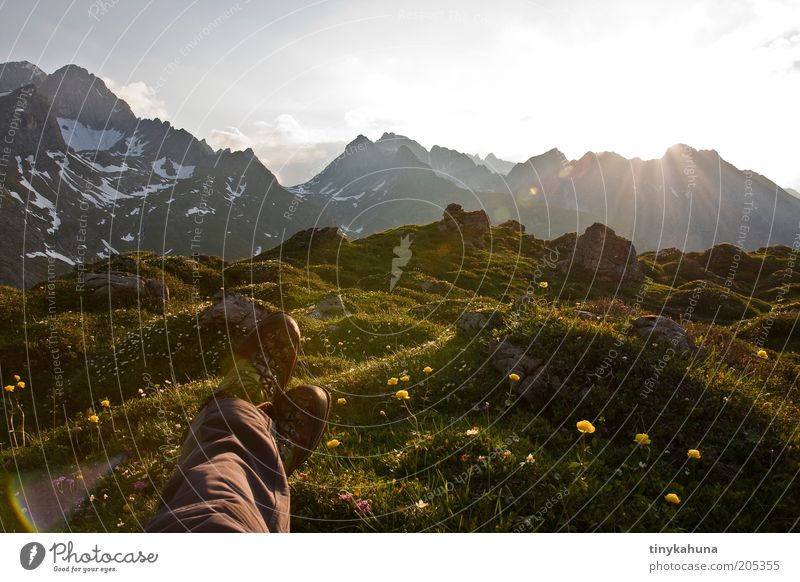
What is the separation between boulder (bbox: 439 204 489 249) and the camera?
2458 inches

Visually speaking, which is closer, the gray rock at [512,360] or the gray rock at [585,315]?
the gray rock at [512,360]

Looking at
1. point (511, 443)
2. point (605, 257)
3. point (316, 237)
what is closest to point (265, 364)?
point (511, 443)

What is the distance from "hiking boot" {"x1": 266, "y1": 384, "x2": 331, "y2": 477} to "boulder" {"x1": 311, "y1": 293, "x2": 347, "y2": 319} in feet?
36.7

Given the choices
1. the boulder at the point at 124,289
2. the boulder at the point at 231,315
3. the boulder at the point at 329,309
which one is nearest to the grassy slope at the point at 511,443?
the boulder at the point at 231,315

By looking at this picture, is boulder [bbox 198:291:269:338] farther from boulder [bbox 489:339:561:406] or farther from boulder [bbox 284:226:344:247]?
boulder [bbox 284:226:344:247]

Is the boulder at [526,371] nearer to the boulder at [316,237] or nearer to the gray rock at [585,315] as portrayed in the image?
the gray rock at [585,315]

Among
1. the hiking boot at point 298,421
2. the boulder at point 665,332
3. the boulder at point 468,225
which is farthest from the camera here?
the boulder at point 468,225

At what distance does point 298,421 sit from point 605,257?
57.2 m

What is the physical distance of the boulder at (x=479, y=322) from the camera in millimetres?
8930

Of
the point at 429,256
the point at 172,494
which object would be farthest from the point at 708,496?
the point at 429,256

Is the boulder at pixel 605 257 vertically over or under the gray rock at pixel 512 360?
over

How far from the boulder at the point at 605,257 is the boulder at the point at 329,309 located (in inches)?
1594

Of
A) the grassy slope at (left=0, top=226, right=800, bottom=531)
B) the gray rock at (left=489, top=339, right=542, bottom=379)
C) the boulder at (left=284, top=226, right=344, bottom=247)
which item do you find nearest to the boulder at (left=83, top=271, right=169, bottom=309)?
the grassy slope at (left=0, top=226, right=800, bottom=531)

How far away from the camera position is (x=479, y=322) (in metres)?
9.29
